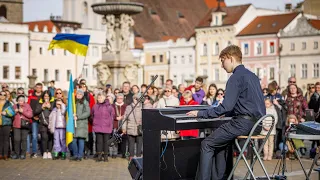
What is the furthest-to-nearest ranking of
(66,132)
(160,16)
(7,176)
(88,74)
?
(160,16) < (88,74) < (66,132) < (7,176)

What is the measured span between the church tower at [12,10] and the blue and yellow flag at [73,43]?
306 feet

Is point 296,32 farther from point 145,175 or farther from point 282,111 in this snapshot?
point 145,175

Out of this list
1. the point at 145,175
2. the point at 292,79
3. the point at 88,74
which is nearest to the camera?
the point at 145,175

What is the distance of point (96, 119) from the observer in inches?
719

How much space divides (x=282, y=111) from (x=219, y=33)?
7276 cm

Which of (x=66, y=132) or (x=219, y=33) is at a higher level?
(x=219, y=33)

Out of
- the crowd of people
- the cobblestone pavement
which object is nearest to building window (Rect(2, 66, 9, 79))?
the crowd of people

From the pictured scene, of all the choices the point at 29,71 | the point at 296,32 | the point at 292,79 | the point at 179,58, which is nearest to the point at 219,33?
the point at 179,58

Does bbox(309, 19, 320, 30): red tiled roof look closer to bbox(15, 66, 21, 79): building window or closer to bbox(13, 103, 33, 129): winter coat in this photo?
bbox(15, 66, 21, 79): building window

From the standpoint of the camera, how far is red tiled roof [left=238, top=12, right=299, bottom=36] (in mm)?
82688

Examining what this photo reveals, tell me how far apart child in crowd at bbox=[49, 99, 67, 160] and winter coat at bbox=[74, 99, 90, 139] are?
1.42 feet

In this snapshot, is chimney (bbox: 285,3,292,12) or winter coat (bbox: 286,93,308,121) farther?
chimney (bbox: 285,3,292,12)

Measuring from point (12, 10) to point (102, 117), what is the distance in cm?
9790

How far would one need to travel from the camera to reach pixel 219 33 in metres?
91.4
